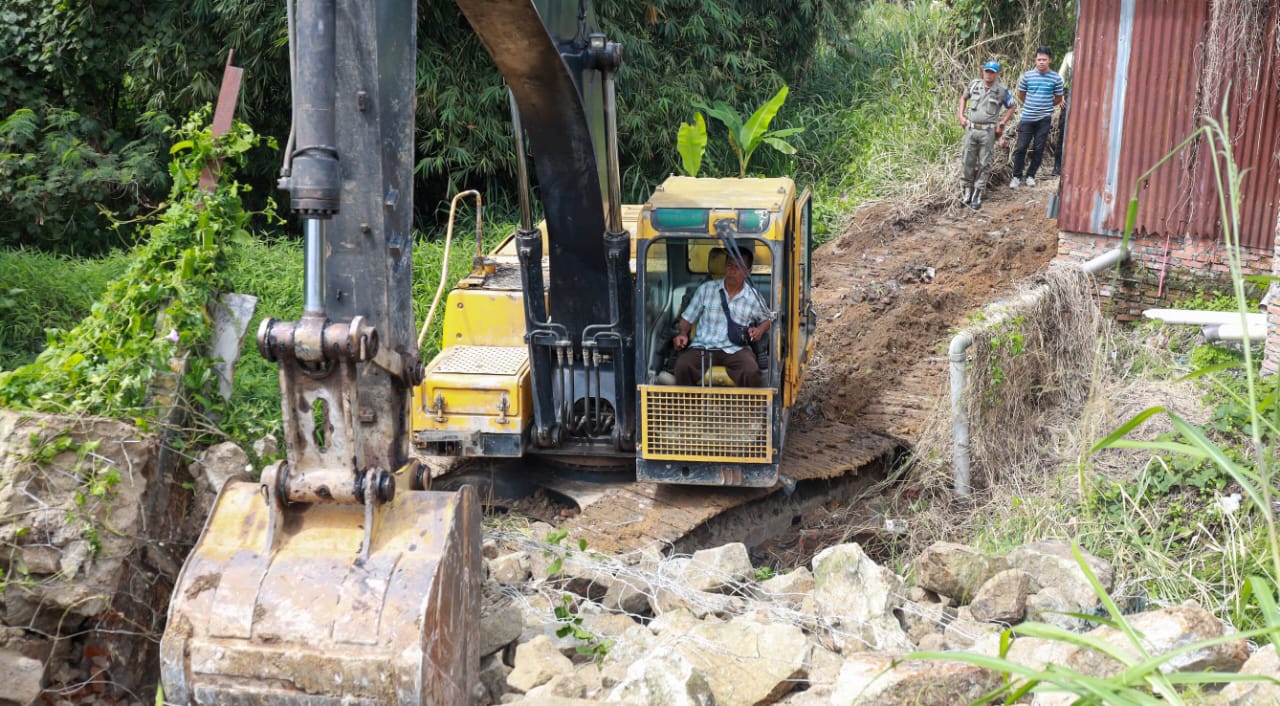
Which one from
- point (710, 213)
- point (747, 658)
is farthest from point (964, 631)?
point (710, 213)

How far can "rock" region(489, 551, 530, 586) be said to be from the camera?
598cm

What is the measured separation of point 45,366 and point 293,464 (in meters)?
2.31

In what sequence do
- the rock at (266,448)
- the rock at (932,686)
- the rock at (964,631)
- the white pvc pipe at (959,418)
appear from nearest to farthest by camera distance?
the rock at (932,686) < the rock at (964,631) < the rock at (266,448) < the white pvc pipe at (959,418)

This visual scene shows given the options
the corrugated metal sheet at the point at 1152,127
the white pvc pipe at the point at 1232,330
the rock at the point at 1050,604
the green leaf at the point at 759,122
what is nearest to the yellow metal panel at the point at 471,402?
the rock at the point at 1050,604

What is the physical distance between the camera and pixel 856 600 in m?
5.72

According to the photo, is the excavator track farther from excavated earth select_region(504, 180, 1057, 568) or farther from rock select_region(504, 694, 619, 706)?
rock select_region(504, 694, 619, 706)

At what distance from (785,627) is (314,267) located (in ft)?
7.89

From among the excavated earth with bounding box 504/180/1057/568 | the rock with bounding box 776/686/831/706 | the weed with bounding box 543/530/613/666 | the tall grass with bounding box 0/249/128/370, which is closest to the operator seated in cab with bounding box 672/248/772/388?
the excavated earth with bounding box 504/180/1057/568

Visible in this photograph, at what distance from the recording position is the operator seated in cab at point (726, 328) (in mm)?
7609

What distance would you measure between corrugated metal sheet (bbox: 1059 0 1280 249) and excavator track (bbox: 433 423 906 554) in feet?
10.1

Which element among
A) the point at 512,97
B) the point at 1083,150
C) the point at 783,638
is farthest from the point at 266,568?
the point at 1083,150

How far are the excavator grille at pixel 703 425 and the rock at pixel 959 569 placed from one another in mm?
1540

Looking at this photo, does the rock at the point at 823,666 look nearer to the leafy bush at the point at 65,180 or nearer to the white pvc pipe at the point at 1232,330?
the white pvc pipe at the point at 1232,330

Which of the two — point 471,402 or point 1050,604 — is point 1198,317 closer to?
point 1050,604
